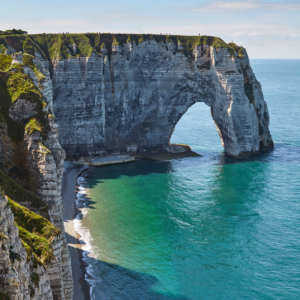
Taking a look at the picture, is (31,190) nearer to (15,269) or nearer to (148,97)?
(15,269)

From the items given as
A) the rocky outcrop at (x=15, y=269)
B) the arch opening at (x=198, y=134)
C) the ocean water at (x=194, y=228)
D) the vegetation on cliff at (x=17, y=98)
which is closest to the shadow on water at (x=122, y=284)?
the ocean water at (x=194, y=228)

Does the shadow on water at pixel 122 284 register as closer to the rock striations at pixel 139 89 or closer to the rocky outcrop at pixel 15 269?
the rocky outcrop at pixel 15 269

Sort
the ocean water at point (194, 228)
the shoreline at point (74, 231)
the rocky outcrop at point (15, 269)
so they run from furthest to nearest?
the ocean water at point (194, 228)
the shoreline at point (74, 231)
the rocky outcrop at point (15, 269)

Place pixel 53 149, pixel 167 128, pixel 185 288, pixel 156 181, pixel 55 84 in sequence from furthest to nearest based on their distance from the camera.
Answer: pixel 167 128 < pixel 55 84 < pixel 156 181 < pixel 185 288 < pixel 53 149

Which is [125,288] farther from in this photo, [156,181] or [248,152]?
[248,152]

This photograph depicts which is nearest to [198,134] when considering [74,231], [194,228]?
[194,228]

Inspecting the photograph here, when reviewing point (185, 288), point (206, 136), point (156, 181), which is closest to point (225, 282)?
point (185, 288)

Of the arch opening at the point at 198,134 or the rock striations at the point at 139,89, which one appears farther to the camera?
the arch opening at the point at 198,134
